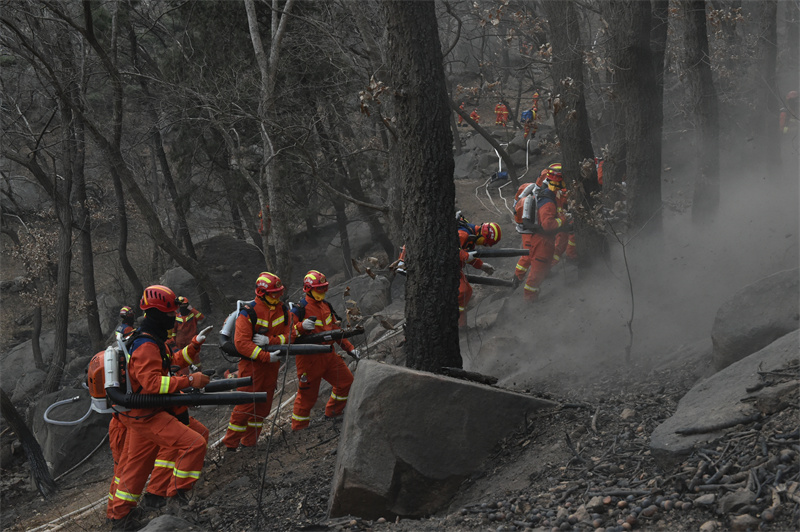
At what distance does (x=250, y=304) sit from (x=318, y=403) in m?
2.76

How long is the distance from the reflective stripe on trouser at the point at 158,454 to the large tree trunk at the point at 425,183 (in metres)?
2.15

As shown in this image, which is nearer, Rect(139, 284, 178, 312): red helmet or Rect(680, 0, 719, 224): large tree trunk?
Rect(139, 284, 178, 312): red helmet

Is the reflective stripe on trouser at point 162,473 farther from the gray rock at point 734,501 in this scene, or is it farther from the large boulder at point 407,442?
the gray rock at point 734,501

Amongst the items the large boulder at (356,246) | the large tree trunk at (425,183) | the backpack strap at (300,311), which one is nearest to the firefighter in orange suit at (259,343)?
the backpack strap at (300,311)

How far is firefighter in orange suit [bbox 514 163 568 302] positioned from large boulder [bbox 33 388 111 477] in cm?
720

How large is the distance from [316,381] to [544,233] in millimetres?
4368

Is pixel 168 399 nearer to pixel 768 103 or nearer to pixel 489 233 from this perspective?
pixel 489 233

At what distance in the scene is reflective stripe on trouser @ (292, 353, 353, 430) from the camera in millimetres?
8492

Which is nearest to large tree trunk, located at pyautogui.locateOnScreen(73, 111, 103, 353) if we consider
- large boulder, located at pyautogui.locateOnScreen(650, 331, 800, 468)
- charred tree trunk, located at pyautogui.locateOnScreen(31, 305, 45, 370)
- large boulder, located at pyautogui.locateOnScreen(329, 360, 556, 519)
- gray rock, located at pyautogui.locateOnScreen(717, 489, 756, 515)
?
charred tree trunk, located at pyautogui.locateOnScreen(31, 305, 45, 370)

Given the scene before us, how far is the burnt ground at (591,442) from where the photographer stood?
3.88 metres

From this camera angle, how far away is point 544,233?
1080 centimetres

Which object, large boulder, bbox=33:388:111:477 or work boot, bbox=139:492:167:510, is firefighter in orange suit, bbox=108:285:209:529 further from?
large boulder, bbox=33:388:111:477

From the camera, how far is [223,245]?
22688mm

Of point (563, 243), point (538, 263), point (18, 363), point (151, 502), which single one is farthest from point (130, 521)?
point (18, 363)
